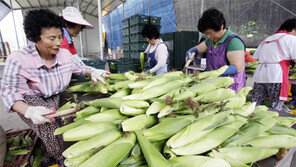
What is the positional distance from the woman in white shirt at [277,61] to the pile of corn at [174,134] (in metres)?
2.49

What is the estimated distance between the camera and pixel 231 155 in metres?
0.74

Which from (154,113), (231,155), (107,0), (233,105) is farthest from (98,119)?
(107,0)

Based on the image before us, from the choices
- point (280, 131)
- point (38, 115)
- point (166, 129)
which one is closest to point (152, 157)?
point (166, 129)

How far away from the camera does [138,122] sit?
2.86 feet

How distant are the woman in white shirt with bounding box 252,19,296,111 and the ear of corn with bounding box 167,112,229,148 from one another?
2.80m

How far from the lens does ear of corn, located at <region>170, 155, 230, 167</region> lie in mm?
665

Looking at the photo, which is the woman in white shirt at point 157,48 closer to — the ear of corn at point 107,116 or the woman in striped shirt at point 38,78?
the woman in striped shirt at point 38,78

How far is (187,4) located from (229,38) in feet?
23.8

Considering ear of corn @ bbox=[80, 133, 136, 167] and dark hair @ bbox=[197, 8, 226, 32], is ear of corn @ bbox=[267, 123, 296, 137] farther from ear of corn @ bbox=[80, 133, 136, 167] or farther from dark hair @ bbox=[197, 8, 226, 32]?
dark hair @ bbox=[197, 8, 226, 32]

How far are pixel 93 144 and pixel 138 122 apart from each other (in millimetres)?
279

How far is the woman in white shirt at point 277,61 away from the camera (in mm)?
2711

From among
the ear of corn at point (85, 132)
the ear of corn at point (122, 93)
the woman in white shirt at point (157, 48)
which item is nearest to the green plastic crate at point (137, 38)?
the woman in white shirt at point (157, 48)

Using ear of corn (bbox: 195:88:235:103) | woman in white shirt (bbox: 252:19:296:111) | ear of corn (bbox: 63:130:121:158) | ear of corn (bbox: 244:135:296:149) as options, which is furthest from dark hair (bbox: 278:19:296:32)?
ear of corn (bbox: 63:130:121:158)

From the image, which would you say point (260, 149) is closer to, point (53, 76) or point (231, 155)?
point (231, 155)
